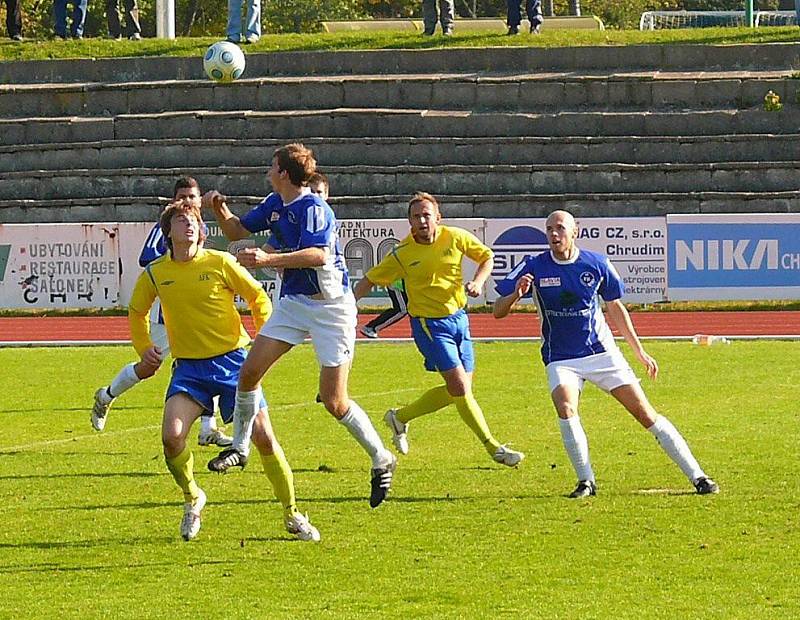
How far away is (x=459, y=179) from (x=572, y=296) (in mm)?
23222

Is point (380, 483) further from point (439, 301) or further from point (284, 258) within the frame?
point (439, 301)

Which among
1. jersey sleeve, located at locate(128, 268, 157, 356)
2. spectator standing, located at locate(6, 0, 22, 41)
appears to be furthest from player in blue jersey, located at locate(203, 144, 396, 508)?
spectator standing, located at locate(6, 0, 22, 41)

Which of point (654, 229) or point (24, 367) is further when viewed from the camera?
point (654, 229)

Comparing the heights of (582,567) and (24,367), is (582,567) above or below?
above

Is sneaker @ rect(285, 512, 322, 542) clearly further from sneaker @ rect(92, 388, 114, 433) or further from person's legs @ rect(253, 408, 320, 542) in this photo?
sneaker @ rect(92, 388, 114, 433)

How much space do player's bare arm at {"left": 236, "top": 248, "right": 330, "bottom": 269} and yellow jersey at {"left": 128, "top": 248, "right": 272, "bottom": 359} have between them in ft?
0.99

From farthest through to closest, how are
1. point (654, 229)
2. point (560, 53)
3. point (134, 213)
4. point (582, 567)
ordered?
1. point (560, 53)
2. point (134, 213)
3. point (654, 229)
4. point (582, 567)

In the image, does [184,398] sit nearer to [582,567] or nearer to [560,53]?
[582,567]

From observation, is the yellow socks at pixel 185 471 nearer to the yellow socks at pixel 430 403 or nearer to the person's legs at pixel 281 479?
the person's legs at pixel 281 479

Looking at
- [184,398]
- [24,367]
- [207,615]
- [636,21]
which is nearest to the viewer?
[207,615]

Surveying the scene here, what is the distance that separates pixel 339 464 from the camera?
11.7 metres

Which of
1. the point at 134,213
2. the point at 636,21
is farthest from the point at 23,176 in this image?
the point at 636,21

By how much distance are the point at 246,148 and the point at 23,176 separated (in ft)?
16.1

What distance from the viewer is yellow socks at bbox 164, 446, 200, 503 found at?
28.8ft
